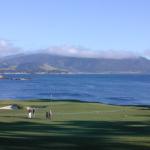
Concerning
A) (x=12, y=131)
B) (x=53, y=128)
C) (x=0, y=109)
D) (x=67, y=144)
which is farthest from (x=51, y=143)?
(x=0, y=109)

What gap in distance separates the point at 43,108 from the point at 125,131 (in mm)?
30181

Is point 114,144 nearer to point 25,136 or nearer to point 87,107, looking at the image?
point 25,136

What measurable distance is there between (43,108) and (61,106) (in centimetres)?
298

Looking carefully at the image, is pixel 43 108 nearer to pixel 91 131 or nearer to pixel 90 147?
pixel 91 131

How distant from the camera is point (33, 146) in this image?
24609 mm

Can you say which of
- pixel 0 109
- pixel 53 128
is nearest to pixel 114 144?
pixel 53 128

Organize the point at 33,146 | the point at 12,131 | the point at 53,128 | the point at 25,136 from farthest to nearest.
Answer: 1. the point at 53,128
2. the point at 12,131
3. the point at 25,136
4. the point at 33,146

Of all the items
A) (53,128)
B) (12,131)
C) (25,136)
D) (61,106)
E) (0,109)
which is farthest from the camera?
(61,106)

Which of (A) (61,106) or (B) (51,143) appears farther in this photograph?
(A) (61,106)

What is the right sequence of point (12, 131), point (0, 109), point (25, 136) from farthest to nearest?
point (0, 109)
point (12, 131)
point (25, 136)

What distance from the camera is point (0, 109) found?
61.2 m

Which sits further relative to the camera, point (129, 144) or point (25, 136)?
point (25, 136)

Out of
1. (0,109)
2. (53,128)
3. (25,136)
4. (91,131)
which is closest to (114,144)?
(25,136)

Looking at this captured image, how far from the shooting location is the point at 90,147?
81.7ft
